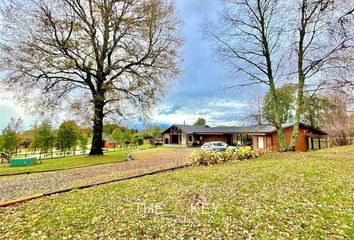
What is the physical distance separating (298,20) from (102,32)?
15.3m

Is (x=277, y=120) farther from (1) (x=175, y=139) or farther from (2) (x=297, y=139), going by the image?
(1) (x=175, y=139)

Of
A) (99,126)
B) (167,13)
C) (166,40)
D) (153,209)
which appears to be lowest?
(153,209)

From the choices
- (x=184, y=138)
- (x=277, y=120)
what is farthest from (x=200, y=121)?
(x=277, y=120)

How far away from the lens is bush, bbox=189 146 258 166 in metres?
11.3

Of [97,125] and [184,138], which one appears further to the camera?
[184,138]

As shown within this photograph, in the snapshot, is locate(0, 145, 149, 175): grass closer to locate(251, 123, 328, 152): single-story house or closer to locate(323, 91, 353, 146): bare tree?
locate(251, 123, 328, 152): single-story house

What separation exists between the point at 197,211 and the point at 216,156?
7.12 meters

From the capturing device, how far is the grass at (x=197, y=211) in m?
3.78

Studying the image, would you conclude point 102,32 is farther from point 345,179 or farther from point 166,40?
point 345,179

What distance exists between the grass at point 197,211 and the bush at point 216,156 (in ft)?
13.8

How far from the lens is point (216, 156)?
11.6 metres

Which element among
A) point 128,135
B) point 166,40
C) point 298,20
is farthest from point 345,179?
point 128,135

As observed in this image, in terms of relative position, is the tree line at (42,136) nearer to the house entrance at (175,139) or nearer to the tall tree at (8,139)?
the tall tree at (8,139)

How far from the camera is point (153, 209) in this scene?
4.80m
